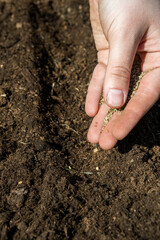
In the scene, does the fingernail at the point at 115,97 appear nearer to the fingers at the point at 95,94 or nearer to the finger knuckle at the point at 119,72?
the finger knuckle at the point at 119,72

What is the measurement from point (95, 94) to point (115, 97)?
0.53m

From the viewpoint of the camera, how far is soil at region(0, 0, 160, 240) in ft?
7.00

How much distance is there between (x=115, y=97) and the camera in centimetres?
230

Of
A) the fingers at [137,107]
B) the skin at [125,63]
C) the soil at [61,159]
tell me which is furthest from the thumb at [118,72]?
the soil at [61,159]

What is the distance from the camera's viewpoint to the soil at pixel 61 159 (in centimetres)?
213

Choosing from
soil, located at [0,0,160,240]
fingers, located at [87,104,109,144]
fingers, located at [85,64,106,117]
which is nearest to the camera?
soil, located at [0,0,160,240]

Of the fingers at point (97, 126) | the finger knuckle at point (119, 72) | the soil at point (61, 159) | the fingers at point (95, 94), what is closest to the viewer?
the soil at point (61, 159)

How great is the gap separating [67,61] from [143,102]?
1.52 metres

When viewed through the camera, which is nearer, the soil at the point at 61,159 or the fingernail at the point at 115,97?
the soil at the point at 61,159

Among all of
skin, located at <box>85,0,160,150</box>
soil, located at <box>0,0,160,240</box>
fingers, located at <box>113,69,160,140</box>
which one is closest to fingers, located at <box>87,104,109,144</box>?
skin, located at <box>85,0,160,150</box>

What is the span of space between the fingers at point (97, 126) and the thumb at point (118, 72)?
36 cm

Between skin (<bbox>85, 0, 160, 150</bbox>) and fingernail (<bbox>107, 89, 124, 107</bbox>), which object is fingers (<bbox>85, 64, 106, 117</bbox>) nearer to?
skin (<bbox>85, 0, 160, 150</bbox>)

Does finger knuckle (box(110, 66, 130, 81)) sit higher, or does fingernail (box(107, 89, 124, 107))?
finger knuckle (box(110, 66, 130, 81))

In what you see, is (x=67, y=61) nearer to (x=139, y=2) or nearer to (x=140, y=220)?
(x=139, y=2)
